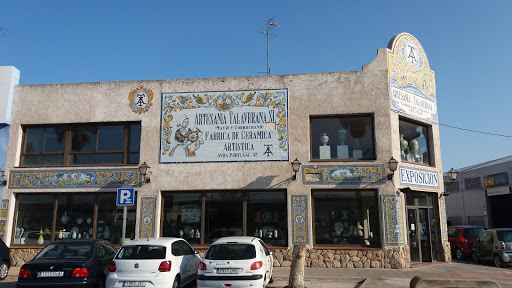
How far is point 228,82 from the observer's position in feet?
54.3

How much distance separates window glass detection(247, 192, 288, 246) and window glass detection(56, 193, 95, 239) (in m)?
6.48

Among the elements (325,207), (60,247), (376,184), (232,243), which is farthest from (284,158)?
(60,247)

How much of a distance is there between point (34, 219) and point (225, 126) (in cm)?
871

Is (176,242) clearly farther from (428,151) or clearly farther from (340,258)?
(428,151)

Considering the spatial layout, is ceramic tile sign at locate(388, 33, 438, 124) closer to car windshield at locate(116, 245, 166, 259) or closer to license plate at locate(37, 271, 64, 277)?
car windshield at locate(116, 245, 166, 259)

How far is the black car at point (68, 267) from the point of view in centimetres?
938

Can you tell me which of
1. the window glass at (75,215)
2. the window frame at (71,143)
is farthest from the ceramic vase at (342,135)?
the window glass at (75,215)

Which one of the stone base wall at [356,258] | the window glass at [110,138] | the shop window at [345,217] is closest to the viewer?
the stone base wall at [356,258]

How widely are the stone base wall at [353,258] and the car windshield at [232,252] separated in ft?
16.8

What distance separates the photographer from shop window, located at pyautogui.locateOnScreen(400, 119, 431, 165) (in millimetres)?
16373

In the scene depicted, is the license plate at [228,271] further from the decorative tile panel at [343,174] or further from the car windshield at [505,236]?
the car windshield at [505,236]

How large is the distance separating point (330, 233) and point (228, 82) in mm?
7161

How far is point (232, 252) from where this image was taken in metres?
10.3

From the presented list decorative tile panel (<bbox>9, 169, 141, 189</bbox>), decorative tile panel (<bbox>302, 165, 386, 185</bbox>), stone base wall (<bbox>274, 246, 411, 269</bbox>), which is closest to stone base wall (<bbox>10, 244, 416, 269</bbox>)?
stone base wall (<bbox>274, 246, 411, 269</bbox>)
